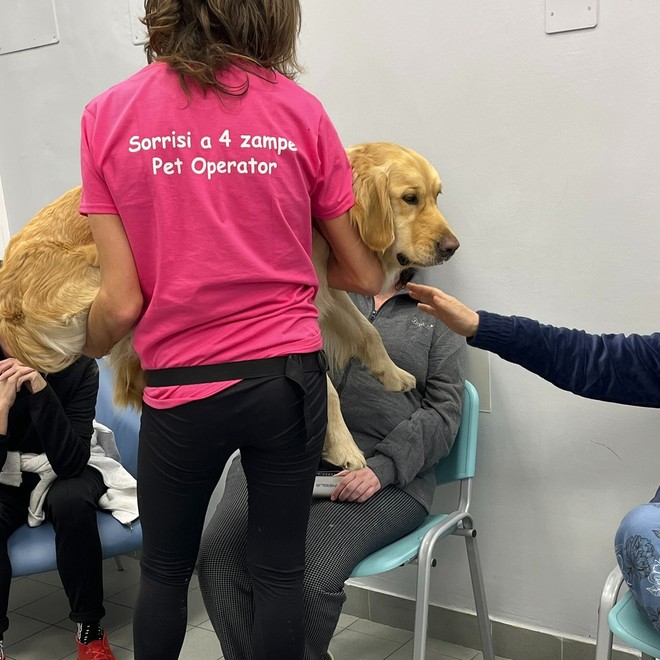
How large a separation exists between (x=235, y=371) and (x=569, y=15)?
4.23 ft

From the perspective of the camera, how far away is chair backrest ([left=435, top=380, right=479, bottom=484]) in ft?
6.85

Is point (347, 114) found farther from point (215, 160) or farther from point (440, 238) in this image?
point (215, 160)

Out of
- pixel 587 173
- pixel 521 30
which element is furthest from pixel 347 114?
pixel 587 173

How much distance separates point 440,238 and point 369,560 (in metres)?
0.76

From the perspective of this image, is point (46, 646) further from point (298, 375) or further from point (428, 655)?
point (298, 375)

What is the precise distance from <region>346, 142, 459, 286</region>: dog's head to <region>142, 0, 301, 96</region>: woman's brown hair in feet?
1.46

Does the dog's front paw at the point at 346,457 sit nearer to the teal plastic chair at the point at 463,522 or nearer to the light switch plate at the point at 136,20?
the teal plastic chair at the point at 463,522

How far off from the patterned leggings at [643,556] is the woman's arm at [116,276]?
37.9 inches

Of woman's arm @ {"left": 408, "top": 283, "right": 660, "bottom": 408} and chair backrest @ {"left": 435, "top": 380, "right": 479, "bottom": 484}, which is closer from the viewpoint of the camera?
woman's arm @ {"left": 408, "top": 283, "right": 660, "bottom": 408}

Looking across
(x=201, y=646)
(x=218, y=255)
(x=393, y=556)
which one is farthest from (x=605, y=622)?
(x=201, y=646)

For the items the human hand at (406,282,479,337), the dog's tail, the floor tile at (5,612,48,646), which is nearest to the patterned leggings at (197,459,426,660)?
the dog's tail

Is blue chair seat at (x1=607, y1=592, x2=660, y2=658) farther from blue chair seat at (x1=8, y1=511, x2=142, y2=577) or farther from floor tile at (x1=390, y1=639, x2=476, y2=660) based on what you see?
blue chair seat at (x1=8, y1=511, x2=142, y2=577)

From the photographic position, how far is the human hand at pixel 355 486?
1889mm

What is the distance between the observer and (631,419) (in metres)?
2.02
